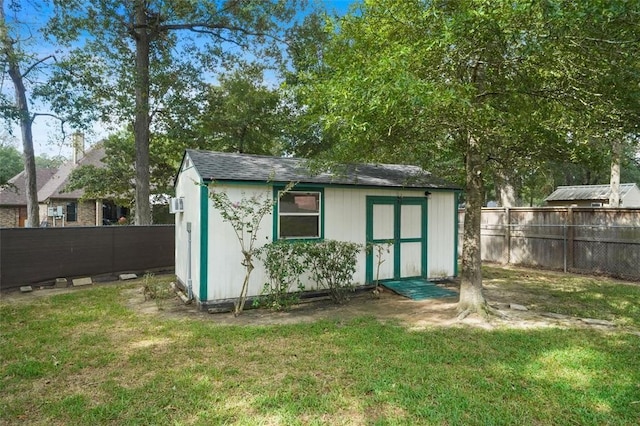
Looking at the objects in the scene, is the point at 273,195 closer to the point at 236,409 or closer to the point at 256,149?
the point at 236,409

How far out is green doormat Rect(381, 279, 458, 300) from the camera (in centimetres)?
702

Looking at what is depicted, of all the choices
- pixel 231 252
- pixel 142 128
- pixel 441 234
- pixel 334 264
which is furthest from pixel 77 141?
pixel 441 234

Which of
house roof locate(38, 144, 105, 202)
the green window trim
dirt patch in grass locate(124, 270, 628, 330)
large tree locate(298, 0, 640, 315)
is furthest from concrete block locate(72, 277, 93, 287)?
house roof locate(38, 144, 105, 202)

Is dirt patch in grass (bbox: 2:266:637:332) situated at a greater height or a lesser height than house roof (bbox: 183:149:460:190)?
lesser

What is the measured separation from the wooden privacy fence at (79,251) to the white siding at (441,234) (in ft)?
22.2

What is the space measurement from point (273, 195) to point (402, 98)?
319 cm

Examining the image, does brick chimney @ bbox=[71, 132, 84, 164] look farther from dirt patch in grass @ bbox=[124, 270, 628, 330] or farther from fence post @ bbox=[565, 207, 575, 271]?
fence post @ bbox=[565, 207, 575, 271]

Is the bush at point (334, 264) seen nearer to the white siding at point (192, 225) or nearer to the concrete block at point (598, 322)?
the white siding at point (192, 225)

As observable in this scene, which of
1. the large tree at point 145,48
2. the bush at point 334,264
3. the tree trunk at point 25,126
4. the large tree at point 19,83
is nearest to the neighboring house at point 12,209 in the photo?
the tree trunk at point 25,126

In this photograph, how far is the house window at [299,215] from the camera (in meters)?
6.78

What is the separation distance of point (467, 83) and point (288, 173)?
10.9 ft

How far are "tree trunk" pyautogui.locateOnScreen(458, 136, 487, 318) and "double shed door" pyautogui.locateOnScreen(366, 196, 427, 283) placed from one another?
1.79 m

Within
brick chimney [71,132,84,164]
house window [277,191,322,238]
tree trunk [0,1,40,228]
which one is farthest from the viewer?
brick chimney [71,132,84,164]

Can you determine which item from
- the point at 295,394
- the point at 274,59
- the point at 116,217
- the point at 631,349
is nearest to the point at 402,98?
the point at 295,394
